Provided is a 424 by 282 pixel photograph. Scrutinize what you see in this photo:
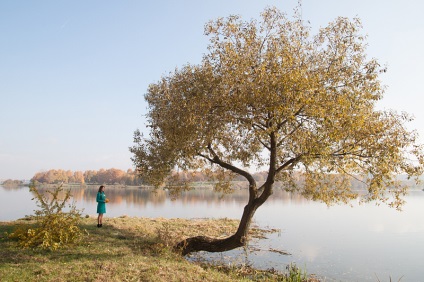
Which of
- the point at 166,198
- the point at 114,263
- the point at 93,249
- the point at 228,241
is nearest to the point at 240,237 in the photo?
the point at 228,241

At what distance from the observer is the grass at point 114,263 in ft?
43.0

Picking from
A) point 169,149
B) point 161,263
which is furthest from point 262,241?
point 161,263

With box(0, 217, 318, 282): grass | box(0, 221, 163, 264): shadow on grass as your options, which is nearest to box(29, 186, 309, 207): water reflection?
box(0, 221, 163, 264): shadow on grass

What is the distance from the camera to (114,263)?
1466 centimetres

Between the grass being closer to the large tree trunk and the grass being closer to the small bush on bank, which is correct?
the small bush on bank

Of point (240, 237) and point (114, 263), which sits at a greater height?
point (240, 237)

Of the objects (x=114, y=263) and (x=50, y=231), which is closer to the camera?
(x=114, y=263)

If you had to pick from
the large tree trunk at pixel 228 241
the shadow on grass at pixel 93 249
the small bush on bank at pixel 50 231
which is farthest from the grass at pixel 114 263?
the large tree trunk at pixel 228 241

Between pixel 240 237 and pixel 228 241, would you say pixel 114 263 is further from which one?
pixel 240 237

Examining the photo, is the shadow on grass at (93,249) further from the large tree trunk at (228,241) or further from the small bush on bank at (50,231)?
the large tree trunk at (228,241)

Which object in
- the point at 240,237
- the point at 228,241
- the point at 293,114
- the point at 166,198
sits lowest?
the point at 166,198

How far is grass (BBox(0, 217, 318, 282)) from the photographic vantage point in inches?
516

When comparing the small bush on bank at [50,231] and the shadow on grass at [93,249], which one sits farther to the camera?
the small bush on bank at [50,231]

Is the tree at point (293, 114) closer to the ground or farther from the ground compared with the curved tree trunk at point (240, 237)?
farther from the ground
